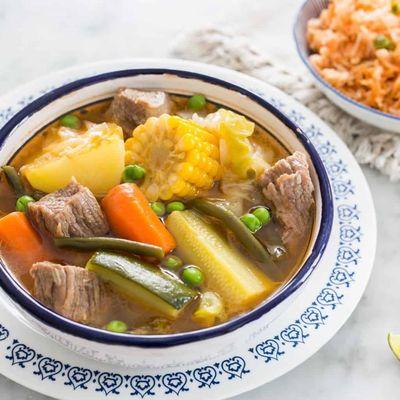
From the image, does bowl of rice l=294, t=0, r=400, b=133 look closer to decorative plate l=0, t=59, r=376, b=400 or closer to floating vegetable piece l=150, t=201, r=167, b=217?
decorative plate l=0, t=59, r=376, b=400

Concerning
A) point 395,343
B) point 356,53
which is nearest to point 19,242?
point 395,343

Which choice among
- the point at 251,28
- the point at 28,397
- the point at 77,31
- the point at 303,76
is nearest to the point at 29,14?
the point at 77,31

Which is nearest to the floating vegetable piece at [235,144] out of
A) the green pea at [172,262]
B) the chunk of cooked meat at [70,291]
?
the green pea at [172,262]

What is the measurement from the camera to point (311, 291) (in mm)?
2691

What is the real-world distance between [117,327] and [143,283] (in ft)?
0.59

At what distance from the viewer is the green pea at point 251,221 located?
263cm

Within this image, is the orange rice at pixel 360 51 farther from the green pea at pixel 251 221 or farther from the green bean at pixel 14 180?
the green bean at pixel 14 180

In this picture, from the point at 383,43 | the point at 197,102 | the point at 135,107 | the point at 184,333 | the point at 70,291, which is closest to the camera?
the point at 184,333

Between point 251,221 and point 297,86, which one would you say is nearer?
point 251,221

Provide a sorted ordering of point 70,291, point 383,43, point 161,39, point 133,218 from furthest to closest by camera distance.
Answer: point 161,39 < point 383,43 < point 133,218 < point 70,291

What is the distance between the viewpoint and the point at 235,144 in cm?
272

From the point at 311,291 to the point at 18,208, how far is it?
1.24 m

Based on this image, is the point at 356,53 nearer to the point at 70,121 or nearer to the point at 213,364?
the point at 70,121

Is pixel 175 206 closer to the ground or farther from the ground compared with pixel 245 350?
farther from the ground
